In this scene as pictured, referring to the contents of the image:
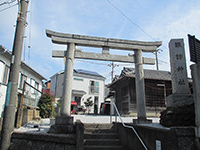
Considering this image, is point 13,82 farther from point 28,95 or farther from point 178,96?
point 178,96

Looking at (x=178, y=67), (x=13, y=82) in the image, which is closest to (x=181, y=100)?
(x=178, y=67)

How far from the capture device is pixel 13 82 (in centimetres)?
469

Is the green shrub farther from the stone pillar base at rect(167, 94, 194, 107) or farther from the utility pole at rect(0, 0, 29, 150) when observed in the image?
the stone pillar base at rect(167, 94, 194, 107)

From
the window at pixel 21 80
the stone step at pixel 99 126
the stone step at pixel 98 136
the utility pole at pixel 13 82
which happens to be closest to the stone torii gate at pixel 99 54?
the stone step at pixel 98 136

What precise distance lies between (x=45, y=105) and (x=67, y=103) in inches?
250

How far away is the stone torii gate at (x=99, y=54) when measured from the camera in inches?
256

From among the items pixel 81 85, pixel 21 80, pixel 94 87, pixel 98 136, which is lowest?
pixel 98 136

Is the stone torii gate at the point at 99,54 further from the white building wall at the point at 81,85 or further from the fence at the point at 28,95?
the white building wall at the point at 81,85

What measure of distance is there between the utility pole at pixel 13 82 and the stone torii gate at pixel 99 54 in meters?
1.65

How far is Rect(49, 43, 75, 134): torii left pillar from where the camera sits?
5527mm

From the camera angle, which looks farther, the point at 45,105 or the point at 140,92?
the point at 45,105

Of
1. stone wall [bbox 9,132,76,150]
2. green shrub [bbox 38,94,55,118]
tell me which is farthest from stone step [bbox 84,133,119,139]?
green shrub [bbox 38,94,55,118]

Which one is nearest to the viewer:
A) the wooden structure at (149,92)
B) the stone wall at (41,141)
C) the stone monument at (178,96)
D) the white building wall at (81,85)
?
the stone monument at (178,96)

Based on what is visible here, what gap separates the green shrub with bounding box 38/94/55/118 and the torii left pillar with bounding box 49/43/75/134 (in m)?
6.27
